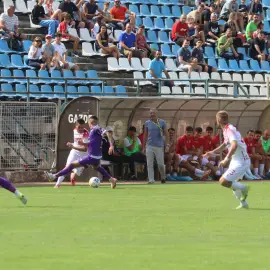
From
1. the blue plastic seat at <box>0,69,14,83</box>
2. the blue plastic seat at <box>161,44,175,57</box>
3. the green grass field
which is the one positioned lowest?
the green grass field

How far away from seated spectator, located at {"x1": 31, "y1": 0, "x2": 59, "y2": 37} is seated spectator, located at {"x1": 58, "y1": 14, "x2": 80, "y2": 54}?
21cm

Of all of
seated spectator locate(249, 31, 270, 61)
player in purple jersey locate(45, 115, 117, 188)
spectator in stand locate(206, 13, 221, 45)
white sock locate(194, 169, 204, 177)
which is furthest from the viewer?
seated spectator locate(249, 31, 270, 61)

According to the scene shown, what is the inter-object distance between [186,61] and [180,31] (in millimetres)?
1782

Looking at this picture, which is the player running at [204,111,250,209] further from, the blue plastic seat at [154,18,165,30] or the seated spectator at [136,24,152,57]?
the blue plastic seat at [154,18,165,30]

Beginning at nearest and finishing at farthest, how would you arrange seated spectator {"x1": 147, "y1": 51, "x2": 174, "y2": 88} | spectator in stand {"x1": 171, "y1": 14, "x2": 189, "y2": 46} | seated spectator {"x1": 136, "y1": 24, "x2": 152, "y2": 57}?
1. seated spectator {"x1": 147, "y1": 51, "x2": 174, "y2": 88}
2. seated spectator {"x1": 136, "y1": 24, "x2": 152, "y2": 57}
3. spectator in stand {"x1": 171, "y1": 14, "x2": 189, "y2": 46}

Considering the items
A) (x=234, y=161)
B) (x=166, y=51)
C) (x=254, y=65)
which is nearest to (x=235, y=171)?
(x=234, y=161)

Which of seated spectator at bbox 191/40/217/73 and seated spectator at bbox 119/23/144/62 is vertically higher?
seated spectator at bbox 119/23/144/62

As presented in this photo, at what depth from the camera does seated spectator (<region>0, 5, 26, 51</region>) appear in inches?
1198

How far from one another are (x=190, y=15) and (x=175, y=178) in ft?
26.8

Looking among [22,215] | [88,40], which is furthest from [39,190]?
[88,40]

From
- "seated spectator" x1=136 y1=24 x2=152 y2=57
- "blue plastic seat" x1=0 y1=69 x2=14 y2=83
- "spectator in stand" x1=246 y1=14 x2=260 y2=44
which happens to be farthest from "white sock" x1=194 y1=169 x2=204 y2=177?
"spectator in stand" x1=246 y1=14 x2=260 y2=44

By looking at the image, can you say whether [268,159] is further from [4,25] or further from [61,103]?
[4,25]

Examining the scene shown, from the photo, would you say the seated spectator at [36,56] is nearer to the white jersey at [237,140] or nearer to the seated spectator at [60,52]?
the seated spectator at [60,52]

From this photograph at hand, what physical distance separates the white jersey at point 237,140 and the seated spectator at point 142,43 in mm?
15477
